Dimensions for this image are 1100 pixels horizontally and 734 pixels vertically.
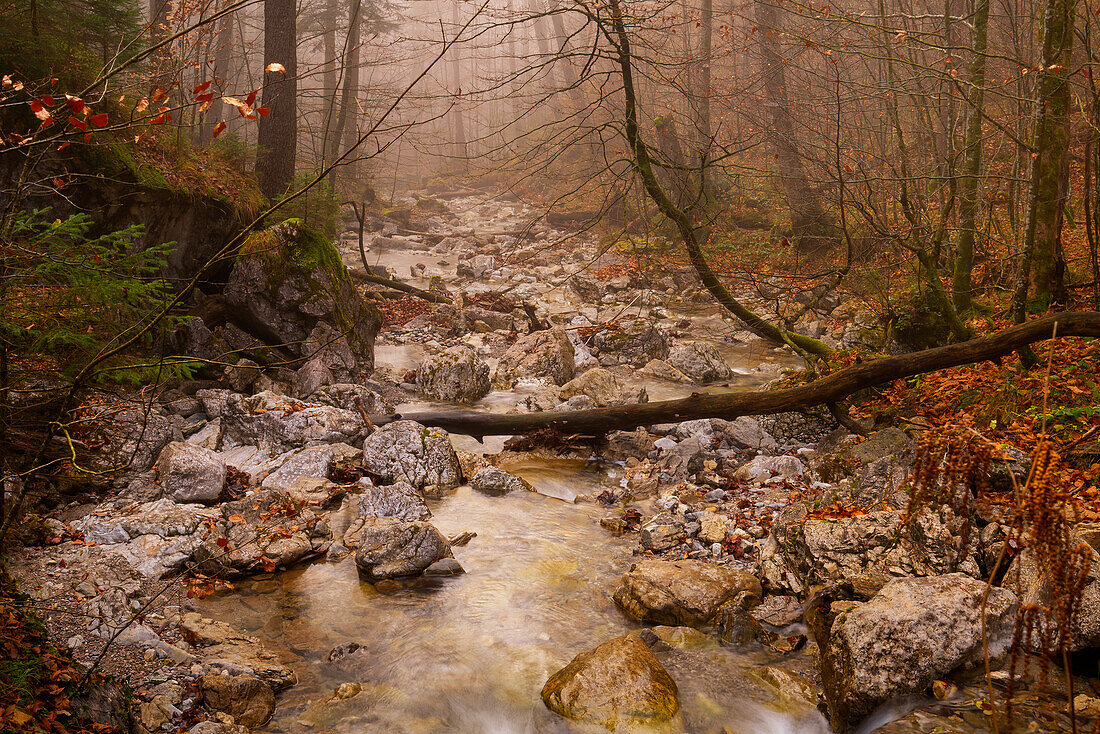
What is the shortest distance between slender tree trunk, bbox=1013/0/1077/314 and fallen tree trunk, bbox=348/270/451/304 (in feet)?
36.6

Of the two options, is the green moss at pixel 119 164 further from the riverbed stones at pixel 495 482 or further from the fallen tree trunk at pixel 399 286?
the fallen tree trunk at pixel 399 286

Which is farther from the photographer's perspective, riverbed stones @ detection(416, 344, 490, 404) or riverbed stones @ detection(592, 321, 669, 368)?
riverbed stones @ detection(592, 321, 669, 368)

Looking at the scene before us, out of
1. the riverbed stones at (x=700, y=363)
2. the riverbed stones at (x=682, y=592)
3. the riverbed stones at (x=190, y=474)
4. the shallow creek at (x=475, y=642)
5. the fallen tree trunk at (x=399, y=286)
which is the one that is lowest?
the shallow creek at (x=475, y=642)

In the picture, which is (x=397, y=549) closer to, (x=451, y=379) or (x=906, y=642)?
(x=906, y=642)

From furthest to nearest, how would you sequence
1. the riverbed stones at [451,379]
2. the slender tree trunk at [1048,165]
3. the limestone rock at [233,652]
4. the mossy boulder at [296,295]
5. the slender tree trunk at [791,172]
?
the slender tree trunk at [791,172] → the riverbed stones at [451,379] → the mossy boulder at [296,295] → the slender tree trunk at [1048,165] → the limestone rock at [233,652]

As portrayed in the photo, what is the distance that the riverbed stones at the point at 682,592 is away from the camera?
4.59 m

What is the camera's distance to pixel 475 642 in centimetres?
457

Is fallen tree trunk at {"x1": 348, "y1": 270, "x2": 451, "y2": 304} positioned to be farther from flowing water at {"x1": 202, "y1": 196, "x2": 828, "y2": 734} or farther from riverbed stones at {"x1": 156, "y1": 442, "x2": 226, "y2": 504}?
flowing water at {"x1": 202, "y1": 196, "x2": 828, "y2": 734}

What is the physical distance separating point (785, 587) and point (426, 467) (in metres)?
3.89

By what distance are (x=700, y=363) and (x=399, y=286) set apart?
23.6 feet

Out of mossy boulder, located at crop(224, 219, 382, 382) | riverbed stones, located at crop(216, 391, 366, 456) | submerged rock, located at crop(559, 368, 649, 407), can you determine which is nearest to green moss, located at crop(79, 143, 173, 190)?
mossy boulder, located at crop(224, 219, 382, 382)

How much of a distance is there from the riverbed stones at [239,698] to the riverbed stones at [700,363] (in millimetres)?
8335

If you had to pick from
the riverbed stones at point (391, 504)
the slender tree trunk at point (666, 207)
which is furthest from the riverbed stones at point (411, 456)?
the slender tree trunk at point (666, 207)

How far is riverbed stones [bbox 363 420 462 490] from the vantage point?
695 cm
